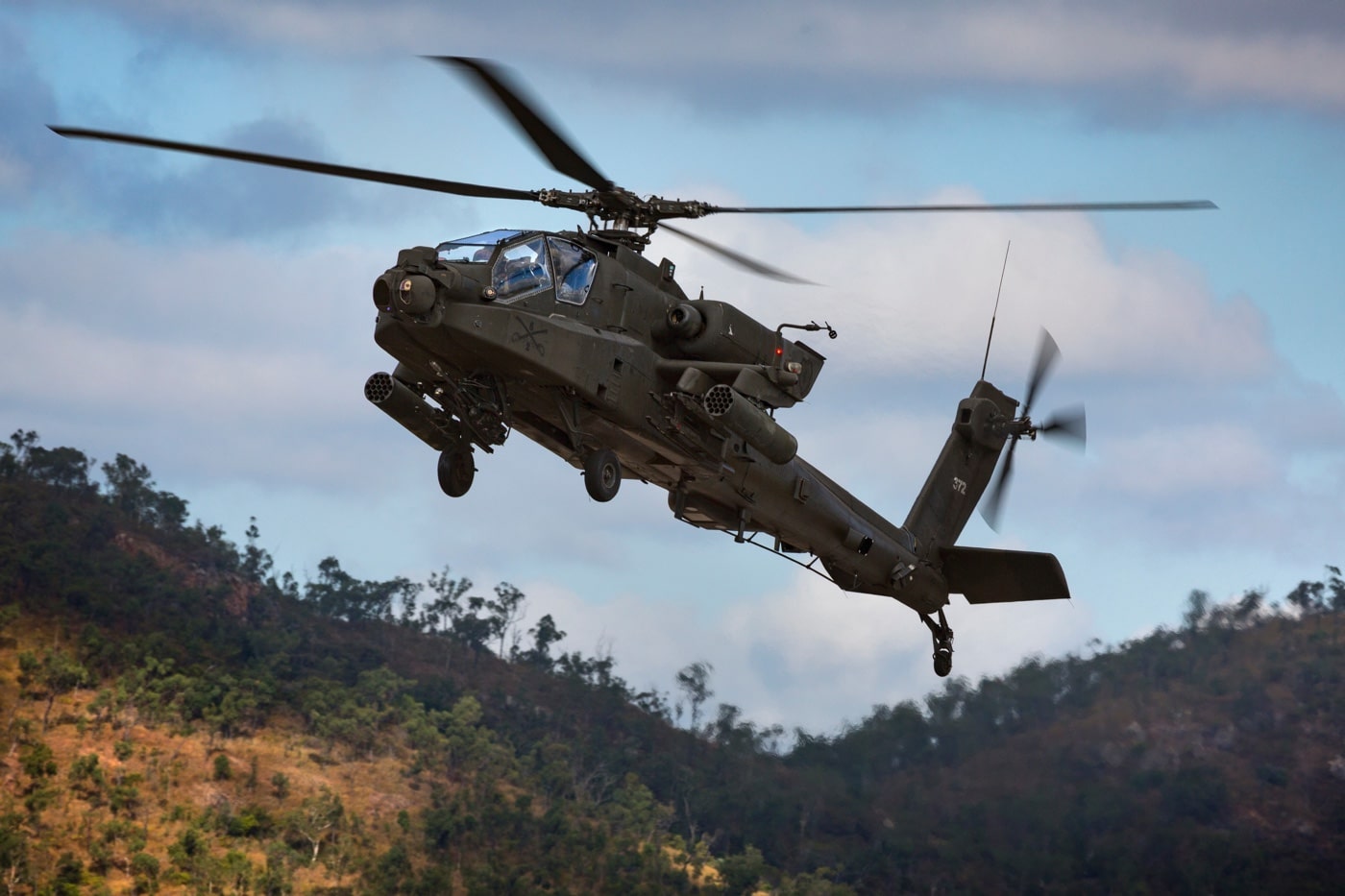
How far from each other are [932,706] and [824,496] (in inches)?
1249

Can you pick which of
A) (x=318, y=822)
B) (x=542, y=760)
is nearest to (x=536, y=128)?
(x=318, y=822)

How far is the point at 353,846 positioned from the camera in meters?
56.7

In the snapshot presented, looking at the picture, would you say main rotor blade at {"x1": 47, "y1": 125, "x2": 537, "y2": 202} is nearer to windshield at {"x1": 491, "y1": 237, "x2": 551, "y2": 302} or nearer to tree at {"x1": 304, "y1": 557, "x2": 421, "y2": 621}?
windshield at {"x1": 491, "y1": 237, "x2": 551, "y2": 302}

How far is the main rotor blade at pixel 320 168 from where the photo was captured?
49.5ft

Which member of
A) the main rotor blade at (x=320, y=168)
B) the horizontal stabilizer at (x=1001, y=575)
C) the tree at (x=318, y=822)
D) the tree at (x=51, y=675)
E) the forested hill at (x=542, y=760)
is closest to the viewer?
the main rotor blade at (x=320, y=168)

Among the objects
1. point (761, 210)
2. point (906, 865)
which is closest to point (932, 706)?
point (906, 865)

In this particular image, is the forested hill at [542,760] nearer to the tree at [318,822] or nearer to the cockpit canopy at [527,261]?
the tree at [318,822]

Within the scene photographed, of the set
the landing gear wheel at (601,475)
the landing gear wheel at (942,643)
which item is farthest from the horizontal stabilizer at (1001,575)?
the landing gear wheel at (601,475)

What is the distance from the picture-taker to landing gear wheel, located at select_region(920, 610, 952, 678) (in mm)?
24406

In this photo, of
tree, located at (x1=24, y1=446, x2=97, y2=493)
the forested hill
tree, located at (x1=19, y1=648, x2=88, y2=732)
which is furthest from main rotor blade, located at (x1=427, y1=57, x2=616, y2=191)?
tree, located at (x1=24, y1=446, x2=97, y2=493)

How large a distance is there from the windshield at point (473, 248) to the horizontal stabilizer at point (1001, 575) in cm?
896

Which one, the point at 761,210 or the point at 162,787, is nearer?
the point at 761,210

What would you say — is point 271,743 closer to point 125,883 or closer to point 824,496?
point 125,883

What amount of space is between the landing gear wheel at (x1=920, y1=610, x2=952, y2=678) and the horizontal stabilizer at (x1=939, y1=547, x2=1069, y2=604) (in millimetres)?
517
